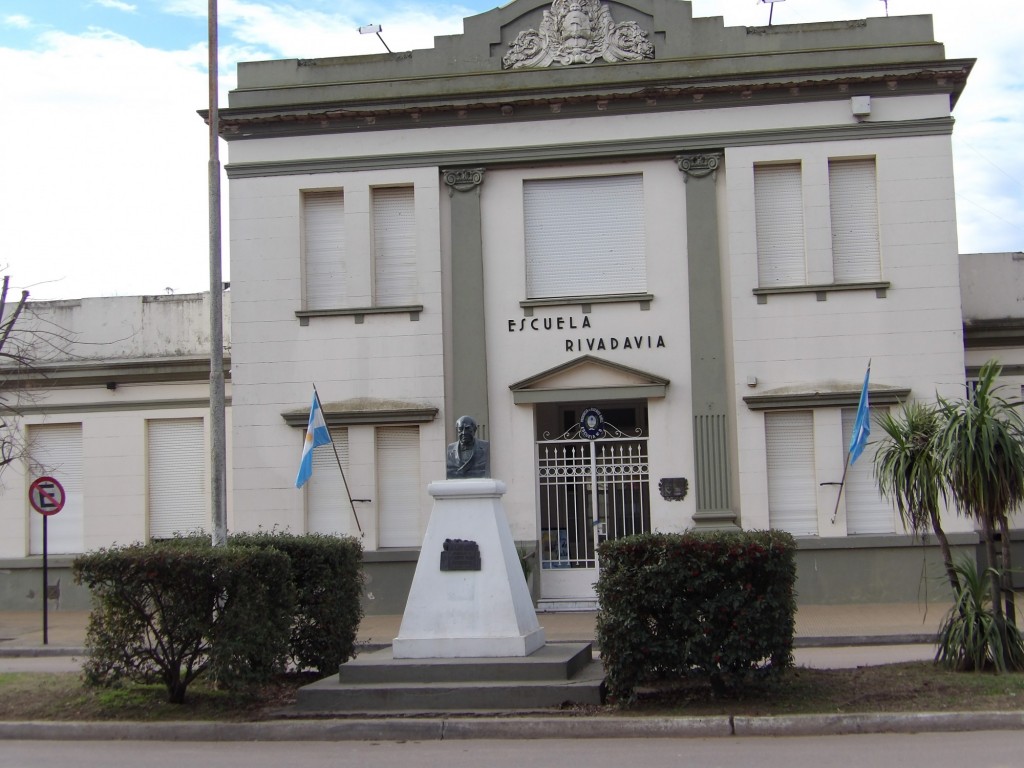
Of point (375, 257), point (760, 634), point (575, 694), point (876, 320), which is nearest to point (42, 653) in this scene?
point (375, 257)

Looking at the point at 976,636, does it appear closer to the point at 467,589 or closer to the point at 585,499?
the point at 467,589

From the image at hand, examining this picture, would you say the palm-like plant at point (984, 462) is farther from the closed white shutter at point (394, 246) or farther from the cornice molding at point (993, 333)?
the closed white shutter at point (394, 246)

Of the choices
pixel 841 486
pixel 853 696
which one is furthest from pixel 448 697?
pixel 841 486

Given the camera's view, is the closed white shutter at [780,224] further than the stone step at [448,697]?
Yes

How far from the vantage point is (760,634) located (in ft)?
32.7

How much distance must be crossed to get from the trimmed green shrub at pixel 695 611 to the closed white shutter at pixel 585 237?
33.8ft

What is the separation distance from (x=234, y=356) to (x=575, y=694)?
11794 mm

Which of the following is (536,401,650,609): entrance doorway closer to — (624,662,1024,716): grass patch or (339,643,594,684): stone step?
(339,643,594,684): stone step

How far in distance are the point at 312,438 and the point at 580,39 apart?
8.03 metres

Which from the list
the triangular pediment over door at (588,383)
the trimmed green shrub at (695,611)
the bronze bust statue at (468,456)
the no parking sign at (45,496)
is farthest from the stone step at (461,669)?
the no parking sign at (45,496)

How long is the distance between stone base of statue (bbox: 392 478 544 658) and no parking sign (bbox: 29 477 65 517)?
920 cm

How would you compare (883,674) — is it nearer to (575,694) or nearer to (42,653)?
(575,694)

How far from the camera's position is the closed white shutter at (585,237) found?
20.0m

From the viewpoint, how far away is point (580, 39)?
20391 mm
